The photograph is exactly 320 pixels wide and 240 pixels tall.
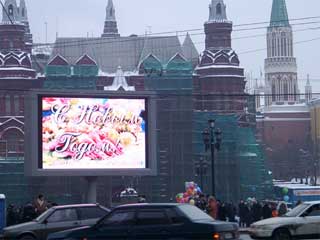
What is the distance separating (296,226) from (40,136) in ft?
47.0

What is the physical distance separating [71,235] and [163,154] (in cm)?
6120

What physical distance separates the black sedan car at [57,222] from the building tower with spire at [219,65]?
78627mm

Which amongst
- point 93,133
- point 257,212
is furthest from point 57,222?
point 257,212

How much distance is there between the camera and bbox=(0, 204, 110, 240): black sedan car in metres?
22.0

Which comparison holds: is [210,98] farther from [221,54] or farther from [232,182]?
[232,182]

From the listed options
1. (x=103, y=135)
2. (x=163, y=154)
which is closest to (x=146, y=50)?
(x=163, y=154)

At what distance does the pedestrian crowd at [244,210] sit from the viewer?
2867 centimetres

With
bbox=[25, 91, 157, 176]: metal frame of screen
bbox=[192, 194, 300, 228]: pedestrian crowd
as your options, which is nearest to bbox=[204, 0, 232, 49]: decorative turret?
bbox=[192, 194, 300, 228]: pedestrian crowd

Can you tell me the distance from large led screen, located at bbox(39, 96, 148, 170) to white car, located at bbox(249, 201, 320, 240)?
13321 mm

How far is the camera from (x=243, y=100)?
100500mm

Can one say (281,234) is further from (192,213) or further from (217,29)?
(217,29)

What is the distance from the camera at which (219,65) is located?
343 feet

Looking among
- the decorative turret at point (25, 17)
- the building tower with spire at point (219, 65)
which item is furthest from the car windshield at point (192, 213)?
the decorative turret at point (25, 17)

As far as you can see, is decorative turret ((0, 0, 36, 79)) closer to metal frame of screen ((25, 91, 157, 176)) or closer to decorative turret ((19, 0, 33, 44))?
decorative turret ((19, 0, 33, 44))
